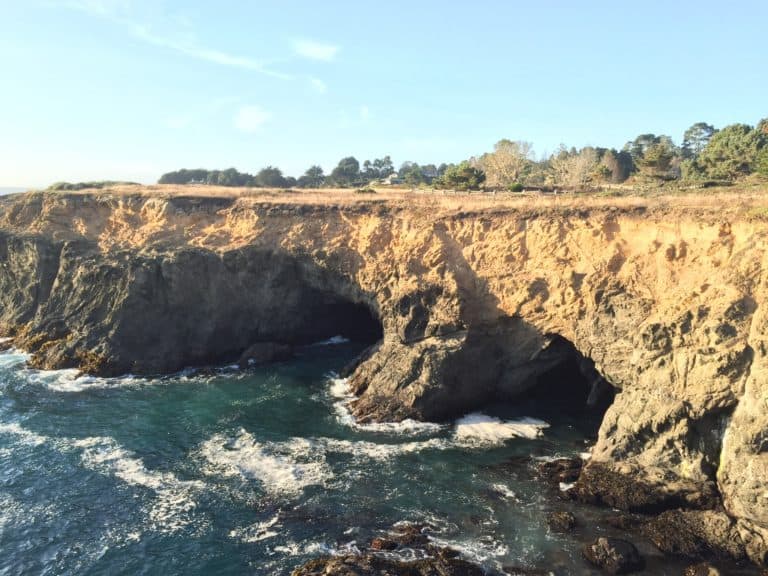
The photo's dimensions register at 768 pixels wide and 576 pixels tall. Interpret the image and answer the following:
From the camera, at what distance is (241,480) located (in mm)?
25516

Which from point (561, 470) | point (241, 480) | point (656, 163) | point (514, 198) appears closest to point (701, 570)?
point (561, 470)

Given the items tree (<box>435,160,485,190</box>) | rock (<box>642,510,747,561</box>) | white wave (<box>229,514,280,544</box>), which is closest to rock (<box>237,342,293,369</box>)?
white wave (<box>229,514,280,544</box>)

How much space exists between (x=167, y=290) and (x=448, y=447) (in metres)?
24.6

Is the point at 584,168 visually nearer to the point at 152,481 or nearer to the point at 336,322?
the point at 336,322

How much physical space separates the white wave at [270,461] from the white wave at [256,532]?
2317 mm

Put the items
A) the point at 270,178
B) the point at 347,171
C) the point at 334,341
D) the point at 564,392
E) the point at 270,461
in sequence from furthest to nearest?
the point at 347,171 → the point at 270,178 → the point at 334,341 → the point at 564,392 → the point at 270,461

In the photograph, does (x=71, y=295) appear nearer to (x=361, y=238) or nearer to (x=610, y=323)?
(x=361, y=238)

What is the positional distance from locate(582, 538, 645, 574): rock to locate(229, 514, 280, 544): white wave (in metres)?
12.0

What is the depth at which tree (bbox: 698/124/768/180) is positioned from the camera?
57156mm

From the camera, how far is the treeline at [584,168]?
189ft

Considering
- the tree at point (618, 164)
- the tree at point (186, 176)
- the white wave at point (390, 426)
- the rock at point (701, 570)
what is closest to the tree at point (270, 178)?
the tree at point (186, 176)

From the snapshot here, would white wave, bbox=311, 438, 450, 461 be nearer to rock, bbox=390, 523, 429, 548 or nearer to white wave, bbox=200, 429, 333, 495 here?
white wave, bbox=200, 429, 333, 495

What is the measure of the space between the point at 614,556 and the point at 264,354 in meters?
28.3

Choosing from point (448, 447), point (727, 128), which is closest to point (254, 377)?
point (448, 447)
